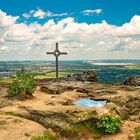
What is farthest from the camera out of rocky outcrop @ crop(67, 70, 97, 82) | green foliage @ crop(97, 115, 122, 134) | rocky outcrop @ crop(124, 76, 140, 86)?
rocky outcrop @ crop(67, 70, 97, 82)

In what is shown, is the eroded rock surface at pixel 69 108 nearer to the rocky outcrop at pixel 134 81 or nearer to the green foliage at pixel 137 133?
the green foliage at pixel 137 133

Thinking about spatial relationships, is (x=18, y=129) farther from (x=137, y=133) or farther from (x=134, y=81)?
(x=134, y=81)

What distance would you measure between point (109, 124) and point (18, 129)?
7049 millimetres

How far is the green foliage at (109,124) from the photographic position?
2473 centimetres

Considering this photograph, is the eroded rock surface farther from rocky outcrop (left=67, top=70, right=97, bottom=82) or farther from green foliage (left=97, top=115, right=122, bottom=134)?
rocky outcrop (left=67, top=70, right=97, bottom=82)

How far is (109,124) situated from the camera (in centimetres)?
2488

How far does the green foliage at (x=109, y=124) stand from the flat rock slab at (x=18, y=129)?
456 cm

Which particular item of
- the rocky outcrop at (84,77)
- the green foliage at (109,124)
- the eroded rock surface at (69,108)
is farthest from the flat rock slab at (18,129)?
the rocky outcrop at (84,77)

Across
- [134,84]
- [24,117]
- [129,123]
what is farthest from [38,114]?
[134,84]

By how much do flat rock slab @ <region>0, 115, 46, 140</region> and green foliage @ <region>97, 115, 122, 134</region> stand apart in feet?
15.0

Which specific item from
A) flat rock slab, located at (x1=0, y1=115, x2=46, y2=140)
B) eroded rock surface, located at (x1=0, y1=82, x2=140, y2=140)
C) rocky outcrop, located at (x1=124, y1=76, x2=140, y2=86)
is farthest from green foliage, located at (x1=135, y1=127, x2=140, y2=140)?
rocky outcrop, located at (x1=124, y1=76, x2=140, y2=86)

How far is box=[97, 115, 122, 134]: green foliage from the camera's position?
2473cm

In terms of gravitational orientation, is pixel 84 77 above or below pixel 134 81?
above

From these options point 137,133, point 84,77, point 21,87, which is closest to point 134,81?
point 84,77
